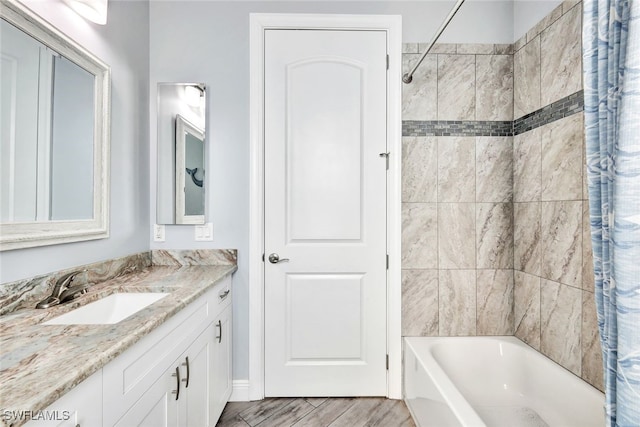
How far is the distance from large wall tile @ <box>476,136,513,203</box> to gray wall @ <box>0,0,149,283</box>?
84.5 inches

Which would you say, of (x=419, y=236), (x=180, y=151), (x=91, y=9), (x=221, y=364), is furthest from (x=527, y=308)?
(x=91, y=9)

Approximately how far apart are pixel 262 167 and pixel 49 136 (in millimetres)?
1057

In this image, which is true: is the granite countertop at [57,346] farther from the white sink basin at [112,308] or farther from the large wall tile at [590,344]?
the large wall tile at [590,344]

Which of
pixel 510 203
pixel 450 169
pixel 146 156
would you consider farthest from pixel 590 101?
pixel 146 156

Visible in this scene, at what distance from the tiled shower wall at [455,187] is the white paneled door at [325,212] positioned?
7.9 inches

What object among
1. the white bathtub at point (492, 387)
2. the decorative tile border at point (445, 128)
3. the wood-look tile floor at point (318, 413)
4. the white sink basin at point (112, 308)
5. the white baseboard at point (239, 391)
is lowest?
the wood-look tile floor at point (318, 413)

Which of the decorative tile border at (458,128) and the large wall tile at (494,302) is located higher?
the decorative tile border at (458,128)

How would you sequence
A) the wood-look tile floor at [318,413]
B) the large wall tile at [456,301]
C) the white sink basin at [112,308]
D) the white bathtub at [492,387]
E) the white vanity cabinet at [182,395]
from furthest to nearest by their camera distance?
the large wall tile at [456,301]
the wood-look tile floor at [318,413]
the white bathtub at [492,387]
the white sink basin at [112,308]
the white vanity cabinet at [182,395]

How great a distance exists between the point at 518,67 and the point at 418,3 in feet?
2.51

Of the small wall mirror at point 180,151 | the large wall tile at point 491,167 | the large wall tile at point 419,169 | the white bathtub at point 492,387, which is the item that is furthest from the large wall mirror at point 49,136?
the large wall tile at point 491,167

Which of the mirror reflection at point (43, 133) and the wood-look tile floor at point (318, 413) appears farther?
the wood-look tile floor at point (318, 413)

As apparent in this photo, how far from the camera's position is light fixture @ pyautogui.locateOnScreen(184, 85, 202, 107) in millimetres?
2020

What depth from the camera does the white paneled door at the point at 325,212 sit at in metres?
2.07

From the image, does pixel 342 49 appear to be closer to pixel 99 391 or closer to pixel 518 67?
pixel 518 67
